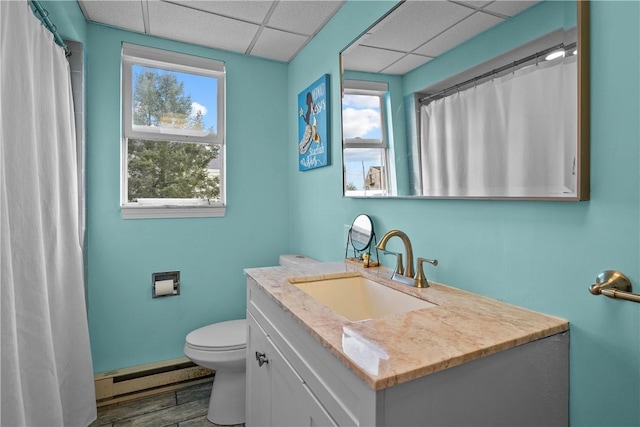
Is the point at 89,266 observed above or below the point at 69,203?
below

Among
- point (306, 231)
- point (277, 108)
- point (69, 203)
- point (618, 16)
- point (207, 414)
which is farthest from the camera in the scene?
point (277, 108)

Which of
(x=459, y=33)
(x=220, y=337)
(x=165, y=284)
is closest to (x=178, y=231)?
(x=165, y=284)

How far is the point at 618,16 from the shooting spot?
2.58ft

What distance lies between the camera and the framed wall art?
2053 millimetres

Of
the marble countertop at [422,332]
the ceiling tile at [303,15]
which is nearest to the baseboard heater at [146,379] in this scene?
the marble countertop at [422,332]

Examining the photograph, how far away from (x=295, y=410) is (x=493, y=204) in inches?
35.3

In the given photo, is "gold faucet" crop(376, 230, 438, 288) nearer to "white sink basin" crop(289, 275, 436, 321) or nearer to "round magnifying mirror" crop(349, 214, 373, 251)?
"white sink basin" crop(289, 275, 436, 321)

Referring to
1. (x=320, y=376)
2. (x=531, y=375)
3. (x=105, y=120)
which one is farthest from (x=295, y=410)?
(x=105, y=120)

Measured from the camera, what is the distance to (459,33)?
1.18 m

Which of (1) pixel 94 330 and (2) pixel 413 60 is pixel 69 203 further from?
(2) pixel 413 60

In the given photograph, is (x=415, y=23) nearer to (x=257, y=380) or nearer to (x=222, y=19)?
(x=222, y=19)

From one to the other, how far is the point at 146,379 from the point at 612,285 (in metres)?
2.47

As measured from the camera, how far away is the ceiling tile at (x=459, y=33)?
1.08 metres

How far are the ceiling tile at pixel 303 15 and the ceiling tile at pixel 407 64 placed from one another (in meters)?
0.71
